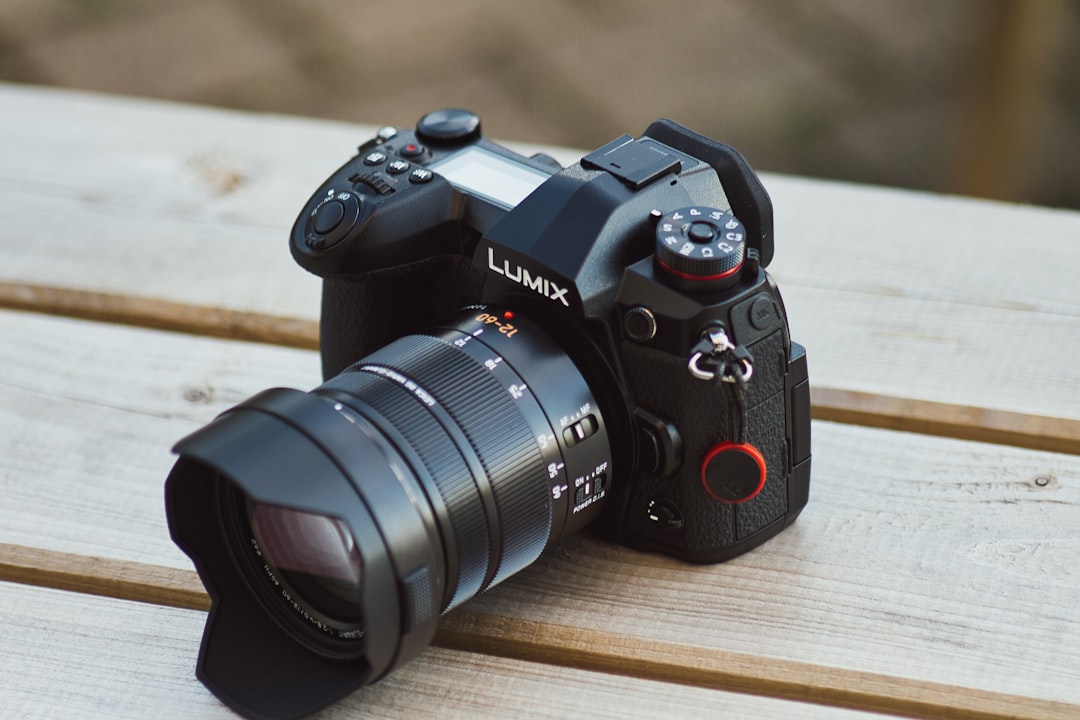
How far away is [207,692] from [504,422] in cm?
27

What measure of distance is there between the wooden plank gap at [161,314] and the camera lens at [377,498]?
1.10ft

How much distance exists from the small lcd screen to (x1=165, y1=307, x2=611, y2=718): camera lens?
0.09 meters

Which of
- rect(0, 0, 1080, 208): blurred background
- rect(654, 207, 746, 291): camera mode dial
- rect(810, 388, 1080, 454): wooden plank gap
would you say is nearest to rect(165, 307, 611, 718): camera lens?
rect(654, 207, 746, 291): camera mode dial

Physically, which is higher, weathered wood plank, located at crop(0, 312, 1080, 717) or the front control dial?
the front control dial

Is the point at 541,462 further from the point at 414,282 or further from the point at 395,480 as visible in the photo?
the point at 414,282

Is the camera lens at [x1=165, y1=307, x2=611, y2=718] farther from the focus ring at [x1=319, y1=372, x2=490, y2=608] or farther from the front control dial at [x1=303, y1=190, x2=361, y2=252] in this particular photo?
the front control dial at [x1=303, y1=190, x2=361, y2=252]

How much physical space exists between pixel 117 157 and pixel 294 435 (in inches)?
30.9

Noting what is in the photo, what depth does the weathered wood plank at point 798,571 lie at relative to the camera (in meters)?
0.94

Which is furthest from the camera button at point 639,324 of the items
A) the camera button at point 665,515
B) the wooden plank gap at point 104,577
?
the wooden plank gap at point 104,577

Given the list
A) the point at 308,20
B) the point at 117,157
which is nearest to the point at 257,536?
the point at 117,157

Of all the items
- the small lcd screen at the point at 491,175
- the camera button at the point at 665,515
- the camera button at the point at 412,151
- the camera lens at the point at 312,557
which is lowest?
the camera button at the point at 665,515

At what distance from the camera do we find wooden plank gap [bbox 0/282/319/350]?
1265mm

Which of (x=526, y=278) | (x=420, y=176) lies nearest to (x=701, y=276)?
(x=526, y=278)

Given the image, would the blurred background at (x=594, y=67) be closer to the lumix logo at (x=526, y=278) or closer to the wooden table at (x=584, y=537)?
the wooden table at (x=584, y=537)
